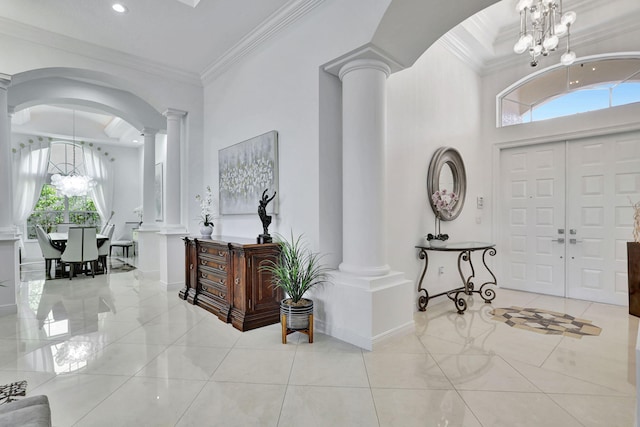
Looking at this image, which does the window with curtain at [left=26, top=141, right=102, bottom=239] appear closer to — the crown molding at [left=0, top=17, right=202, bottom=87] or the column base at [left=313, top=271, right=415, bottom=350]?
the crown molding at [left=0, top=17, right=202, bottom=87]

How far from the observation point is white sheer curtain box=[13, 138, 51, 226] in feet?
Answer: 26.7

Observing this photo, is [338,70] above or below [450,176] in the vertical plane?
above

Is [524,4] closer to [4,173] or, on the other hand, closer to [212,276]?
[212,276]

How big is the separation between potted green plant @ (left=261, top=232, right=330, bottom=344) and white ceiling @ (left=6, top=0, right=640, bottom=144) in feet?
8.32

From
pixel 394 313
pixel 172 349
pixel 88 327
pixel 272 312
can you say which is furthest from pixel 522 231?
pixel 88 327

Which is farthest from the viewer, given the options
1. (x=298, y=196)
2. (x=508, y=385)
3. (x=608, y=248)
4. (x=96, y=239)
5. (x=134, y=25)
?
(x=96, y=239)

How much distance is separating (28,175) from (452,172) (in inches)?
400

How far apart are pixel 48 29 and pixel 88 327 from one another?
3.53 metres

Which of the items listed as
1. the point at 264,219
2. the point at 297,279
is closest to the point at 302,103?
the point at 264,219

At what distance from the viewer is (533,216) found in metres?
4.74

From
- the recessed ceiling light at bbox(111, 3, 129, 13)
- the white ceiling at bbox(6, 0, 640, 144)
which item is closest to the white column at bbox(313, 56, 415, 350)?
the white ceiling at bbox(6, 0, 640, 144)

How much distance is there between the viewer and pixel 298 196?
3.45 metres

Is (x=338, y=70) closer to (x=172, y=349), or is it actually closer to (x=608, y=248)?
(x=172, y=349)

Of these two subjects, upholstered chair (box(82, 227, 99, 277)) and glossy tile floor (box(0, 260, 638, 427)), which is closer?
glossy tile floor (box(0, 260, 638, 427))
